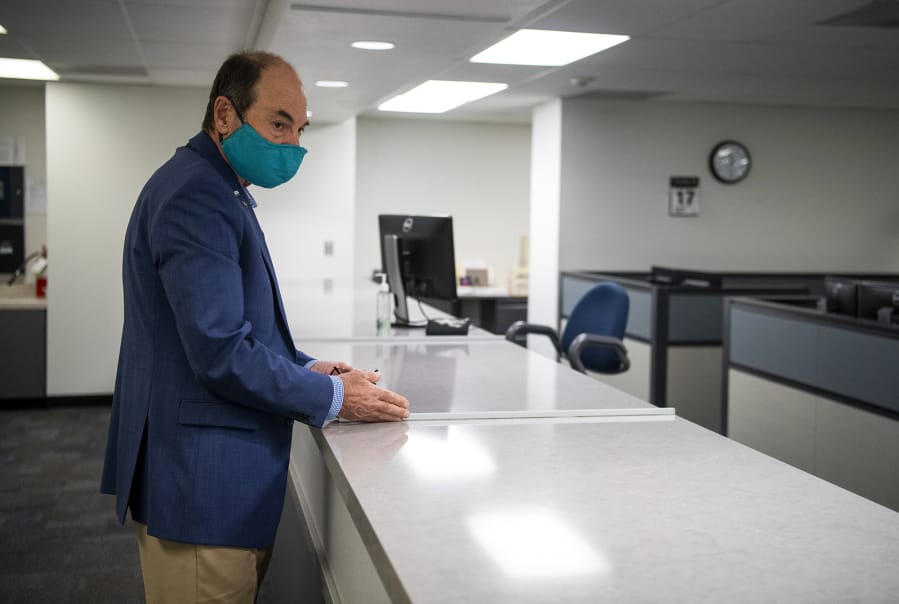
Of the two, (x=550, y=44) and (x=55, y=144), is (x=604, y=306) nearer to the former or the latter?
(x=550, y=44)

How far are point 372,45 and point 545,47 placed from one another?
1.20 metres

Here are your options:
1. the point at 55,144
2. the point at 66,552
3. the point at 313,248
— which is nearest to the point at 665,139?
the point at 313,248

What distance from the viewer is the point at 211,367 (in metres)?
1.67

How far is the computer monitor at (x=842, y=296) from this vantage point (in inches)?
164

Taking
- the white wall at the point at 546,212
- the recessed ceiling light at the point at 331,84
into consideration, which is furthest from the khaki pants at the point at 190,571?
the white wall at the point at 546,212

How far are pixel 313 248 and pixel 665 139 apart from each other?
292 cm

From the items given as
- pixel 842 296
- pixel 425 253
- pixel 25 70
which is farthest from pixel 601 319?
pixel 25 70

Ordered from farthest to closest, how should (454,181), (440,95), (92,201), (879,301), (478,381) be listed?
(454,181) → (92,201) → (440,95) → (879,301) → (478,381)

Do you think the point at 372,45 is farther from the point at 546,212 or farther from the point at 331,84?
the point at 546,212

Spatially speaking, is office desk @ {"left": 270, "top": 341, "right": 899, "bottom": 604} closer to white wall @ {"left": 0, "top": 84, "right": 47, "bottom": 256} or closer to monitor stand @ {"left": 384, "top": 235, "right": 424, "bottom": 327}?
monitor stand @ {"left": 384, "top": 235, "right": 424, "bottom": 327}

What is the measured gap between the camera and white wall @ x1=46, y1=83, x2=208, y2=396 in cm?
672

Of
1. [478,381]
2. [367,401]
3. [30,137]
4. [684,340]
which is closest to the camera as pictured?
[367,401]

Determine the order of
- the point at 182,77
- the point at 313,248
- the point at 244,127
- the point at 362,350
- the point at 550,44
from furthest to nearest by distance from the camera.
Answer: the point at 313,248, the point at 182,77, the point at 550,44, the point at 362,350, the point at 244,127

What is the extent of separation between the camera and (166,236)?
1.67m
